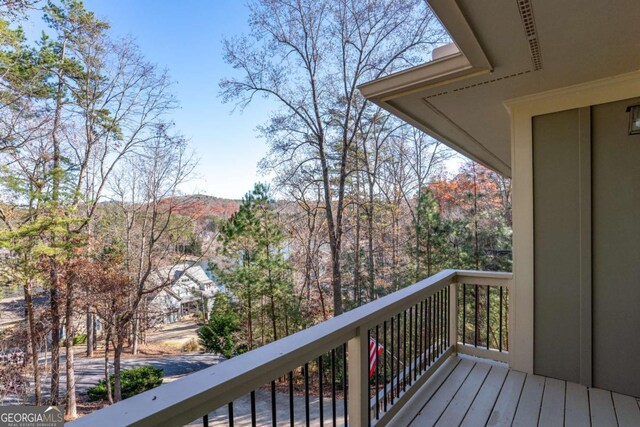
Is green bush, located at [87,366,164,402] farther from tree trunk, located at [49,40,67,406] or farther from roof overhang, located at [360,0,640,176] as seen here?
roof overhang, located at [360,0,640,176]

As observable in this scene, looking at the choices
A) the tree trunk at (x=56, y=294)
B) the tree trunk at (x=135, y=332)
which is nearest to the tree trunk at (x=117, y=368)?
the tree trunk at (x=135, y=332)

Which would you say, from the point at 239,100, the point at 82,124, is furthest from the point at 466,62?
the point at 82,124

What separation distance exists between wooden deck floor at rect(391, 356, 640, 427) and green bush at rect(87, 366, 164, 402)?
1126 cm

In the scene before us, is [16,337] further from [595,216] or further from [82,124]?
[595,216]

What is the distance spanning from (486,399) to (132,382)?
12253 mm

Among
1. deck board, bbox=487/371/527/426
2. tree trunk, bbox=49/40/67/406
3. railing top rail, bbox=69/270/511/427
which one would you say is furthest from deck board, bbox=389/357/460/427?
tree trunk, bbox=49/40/67/406

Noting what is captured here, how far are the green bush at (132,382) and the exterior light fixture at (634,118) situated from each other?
1289cm

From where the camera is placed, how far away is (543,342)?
2588 mm

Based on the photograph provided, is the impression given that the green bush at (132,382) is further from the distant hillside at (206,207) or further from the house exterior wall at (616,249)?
the house exterior wall at (616,249)

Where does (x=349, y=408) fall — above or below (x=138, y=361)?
above

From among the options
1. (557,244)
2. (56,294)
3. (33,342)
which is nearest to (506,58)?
(557,244)

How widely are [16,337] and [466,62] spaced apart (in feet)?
39.0

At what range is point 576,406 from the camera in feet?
7.14

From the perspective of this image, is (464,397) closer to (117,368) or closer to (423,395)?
(423,395)
